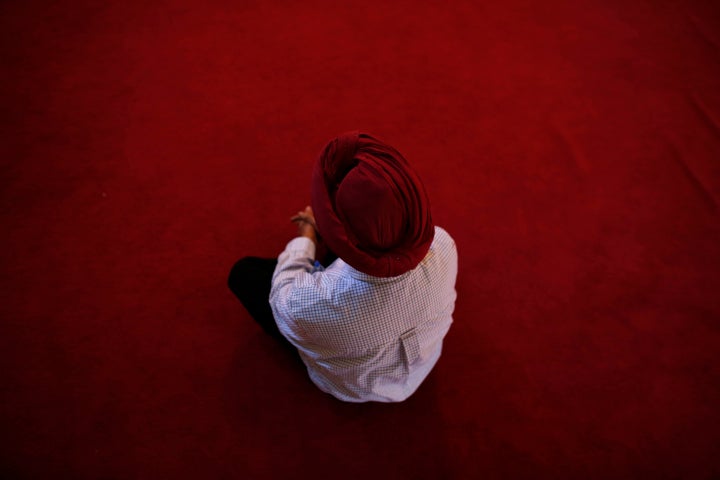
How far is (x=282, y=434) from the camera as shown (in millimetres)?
1125

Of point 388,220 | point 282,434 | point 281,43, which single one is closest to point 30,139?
point 281,43

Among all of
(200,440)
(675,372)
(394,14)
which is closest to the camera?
(200,440)

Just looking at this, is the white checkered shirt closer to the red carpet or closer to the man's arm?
the man's arm

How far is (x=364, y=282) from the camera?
0.73m

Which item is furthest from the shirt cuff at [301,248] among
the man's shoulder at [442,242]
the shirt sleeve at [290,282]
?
the man's shoulder at [442,242]

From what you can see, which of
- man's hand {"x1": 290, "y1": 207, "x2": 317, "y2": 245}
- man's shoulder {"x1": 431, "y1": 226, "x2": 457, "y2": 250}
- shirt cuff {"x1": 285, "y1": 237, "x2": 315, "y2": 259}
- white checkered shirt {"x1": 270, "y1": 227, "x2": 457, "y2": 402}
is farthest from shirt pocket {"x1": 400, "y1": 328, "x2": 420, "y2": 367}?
man's hand {"x1": 290, "y1": 207, "x2": 317, "y2": 245}

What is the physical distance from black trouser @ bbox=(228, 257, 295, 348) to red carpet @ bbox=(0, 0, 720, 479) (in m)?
0.21

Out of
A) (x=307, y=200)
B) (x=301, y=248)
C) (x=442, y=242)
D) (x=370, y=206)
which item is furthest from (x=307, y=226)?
(x=370, y=206)

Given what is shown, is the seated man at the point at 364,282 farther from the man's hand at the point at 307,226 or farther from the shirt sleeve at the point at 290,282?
the man's hand at the point at 307,226

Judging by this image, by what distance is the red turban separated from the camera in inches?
24.0

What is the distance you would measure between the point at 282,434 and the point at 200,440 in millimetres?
213

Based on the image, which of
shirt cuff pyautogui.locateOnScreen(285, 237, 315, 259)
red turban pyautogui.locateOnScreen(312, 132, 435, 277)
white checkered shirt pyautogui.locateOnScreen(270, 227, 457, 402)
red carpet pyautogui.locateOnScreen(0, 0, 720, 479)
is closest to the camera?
red turban pyautogui.locateOnScreen(312, 132, 435, 277)

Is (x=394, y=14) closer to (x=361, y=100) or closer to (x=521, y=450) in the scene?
(x=361, y=100)

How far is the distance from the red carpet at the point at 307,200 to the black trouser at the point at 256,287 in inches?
8.4
